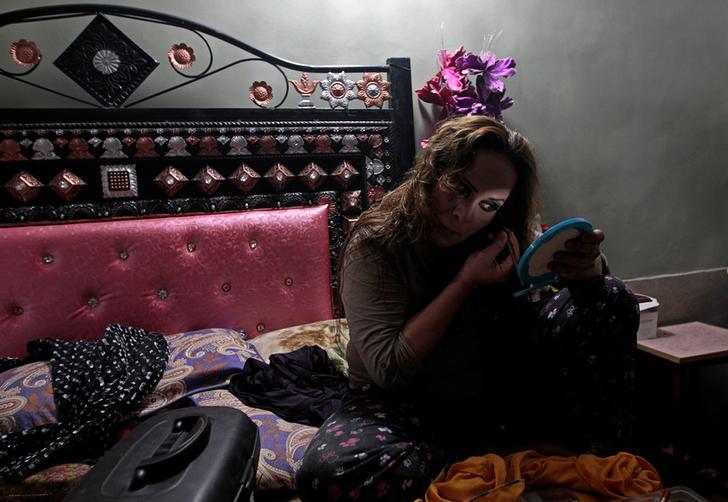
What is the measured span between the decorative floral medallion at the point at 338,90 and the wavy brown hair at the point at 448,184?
751mm

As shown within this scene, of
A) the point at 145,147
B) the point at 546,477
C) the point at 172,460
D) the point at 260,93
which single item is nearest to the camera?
the point at 172,460

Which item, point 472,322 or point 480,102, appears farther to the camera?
point 480,102

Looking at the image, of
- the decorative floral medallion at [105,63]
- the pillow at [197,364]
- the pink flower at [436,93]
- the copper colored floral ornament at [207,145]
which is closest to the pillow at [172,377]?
the pillow at [197,364]

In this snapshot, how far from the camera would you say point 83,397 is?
1.03 meters

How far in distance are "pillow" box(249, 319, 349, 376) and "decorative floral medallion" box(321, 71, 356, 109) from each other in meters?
0.83

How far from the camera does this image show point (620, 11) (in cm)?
211

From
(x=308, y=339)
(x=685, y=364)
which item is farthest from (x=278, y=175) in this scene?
(x=685, y=364)

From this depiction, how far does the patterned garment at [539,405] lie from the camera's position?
0.86 meters

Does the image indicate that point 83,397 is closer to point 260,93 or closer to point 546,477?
→ point 546,477

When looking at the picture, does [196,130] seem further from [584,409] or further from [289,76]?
[584,409]

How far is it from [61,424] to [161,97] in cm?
116

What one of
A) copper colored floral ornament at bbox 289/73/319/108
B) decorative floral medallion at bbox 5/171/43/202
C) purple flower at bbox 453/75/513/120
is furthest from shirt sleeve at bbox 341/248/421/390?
decorative floral medallion at bbox 5/171/43/202

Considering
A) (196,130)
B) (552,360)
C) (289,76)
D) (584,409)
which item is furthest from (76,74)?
(584,409)

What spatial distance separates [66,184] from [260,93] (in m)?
0.71
